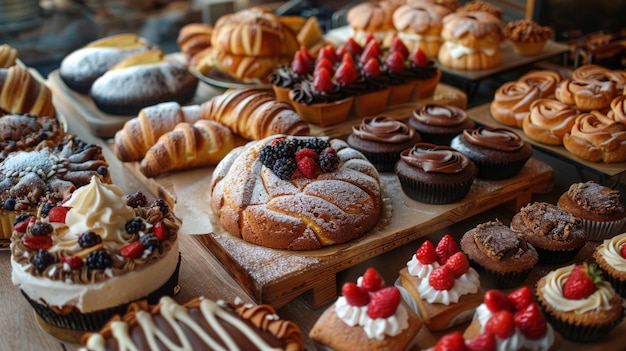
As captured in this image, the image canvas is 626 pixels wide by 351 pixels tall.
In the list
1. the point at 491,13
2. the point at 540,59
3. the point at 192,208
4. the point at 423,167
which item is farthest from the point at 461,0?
the point at 192,208

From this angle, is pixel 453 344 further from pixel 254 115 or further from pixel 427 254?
pixel 254 115

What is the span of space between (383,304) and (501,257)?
654mm

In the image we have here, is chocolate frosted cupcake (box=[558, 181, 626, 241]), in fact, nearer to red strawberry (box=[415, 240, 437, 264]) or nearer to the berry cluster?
red strawberry (box=[415, 240, 437, 264])

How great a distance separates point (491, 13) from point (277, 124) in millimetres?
2243

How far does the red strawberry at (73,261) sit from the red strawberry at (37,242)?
118mm

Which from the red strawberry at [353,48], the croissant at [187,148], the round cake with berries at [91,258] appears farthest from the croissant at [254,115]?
the round cake with berries at [91,258]

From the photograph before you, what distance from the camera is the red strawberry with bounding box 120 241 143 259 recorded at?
7.27 ft

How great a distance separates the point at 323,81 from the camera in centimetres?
366

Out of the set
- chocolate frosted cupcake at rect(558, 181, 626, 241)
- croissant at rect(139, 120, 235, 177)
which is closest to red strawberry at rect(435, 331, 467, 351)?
chocolate frosted cupcake at rect(558, 181, 626, 241)

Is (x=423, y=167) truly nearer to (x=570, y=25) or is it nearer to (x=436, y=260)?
(x=436, y=260)

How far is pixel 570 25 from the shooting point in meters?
4.96

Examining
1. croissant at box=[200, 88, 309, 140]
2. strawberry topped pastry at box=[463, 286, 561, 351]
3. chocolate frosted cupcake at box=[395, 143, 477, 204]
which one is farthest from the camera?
croissant at box=[200, 88, 309, 140]

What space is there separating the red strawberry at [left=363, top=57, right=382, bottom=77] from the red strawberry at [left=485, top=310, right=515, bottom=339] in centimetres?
214

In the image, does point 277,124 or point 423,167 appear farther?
point 277,124
